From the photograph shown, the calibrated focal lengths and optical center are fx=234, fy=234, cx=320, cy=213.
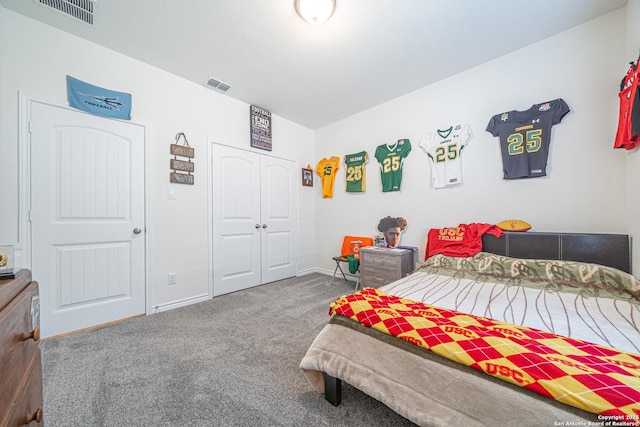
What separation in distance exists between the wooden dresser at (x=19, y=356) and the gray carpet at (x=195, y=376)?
2.60 ft

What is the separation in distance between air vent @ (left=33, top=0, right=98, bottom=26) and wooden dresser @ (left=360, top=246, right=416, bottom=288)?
3.34m

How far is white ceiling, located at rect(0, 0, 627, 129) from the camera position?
1857 millimetres

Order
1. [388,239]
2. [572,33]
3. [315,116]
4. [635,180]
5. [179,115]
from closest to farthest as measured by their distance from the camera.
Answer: [635,180] < [572,33] < [179,115] < [388,239] < [315,116]

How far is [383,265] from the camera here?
280 cm

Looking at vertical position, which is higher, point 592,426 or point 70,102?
point 70,102

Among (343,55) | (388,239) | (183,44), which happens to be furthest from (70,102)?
(388,239)

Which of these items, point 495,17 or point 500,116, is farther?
point 500,116

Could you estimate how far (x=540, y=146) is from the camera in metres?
2.20

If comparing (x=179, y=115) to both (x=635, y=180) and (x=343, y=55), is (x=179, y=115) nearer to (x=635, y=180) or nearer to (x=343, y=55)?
(x=343, y=55)

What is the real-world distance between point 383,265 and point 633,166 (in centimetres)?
213

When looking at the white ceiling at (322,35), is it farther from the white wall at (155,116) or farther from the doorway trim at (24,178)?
the doorway trim at (24,178)

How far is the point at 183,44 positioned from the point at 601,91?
3723 mm

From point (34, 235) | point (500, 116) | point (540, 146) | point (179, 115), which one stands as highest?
point (179, 115)

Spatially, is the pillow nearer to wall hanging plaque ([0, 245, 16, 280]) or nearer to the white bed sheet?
the white bed sheet
